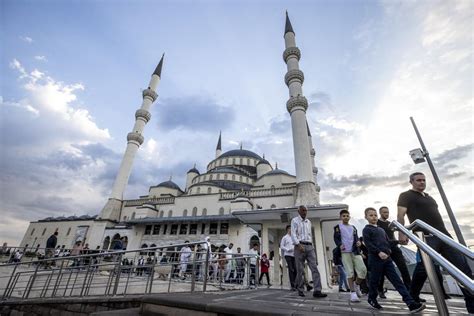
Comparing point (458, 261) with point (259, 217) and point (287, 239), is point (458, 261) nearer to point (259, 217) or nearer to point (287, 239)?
point (287, 239)

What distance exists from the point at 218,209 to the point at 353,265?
22166 mm

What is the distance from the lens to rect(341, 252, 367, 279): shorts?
4.68 metres

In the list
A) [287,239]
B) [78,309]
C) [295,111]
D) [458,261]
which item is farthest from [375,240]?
[295,111]

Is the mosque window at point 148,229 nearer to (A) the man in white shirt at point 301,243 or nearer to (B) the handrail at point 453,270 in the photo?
(A) the man in white shirt at point 301,243

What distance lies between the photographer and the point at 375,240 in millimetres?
3502

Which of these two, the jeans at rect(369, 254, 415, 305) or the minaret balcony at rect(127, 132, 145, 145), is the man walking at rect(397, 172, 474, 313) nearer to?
the jeans at rect(369, 254, 415, 305)

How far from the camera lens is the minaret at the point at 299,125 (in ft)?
59.9

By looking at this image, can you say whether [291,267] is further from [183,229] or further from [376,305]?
[183,229]

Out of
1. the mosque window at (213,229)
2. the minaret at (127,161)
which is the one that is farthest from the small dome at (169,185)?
the mosque window at (213,229)

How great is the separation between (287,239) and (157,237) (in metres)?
20.7

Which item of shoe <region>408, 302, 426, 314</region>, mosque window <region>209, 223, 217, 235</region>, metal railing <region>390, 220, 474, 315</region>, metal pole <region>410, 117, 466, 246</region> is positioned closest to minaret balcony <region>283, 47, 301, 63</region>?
metal pole <region>410, 117, 466, 246</region>

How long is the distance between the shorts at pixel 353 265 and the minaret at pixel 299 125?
13102mm

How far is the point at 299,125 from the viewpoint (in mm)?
20438

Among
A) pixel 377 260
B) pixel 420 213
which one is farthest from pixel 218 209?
pixel 420 213
